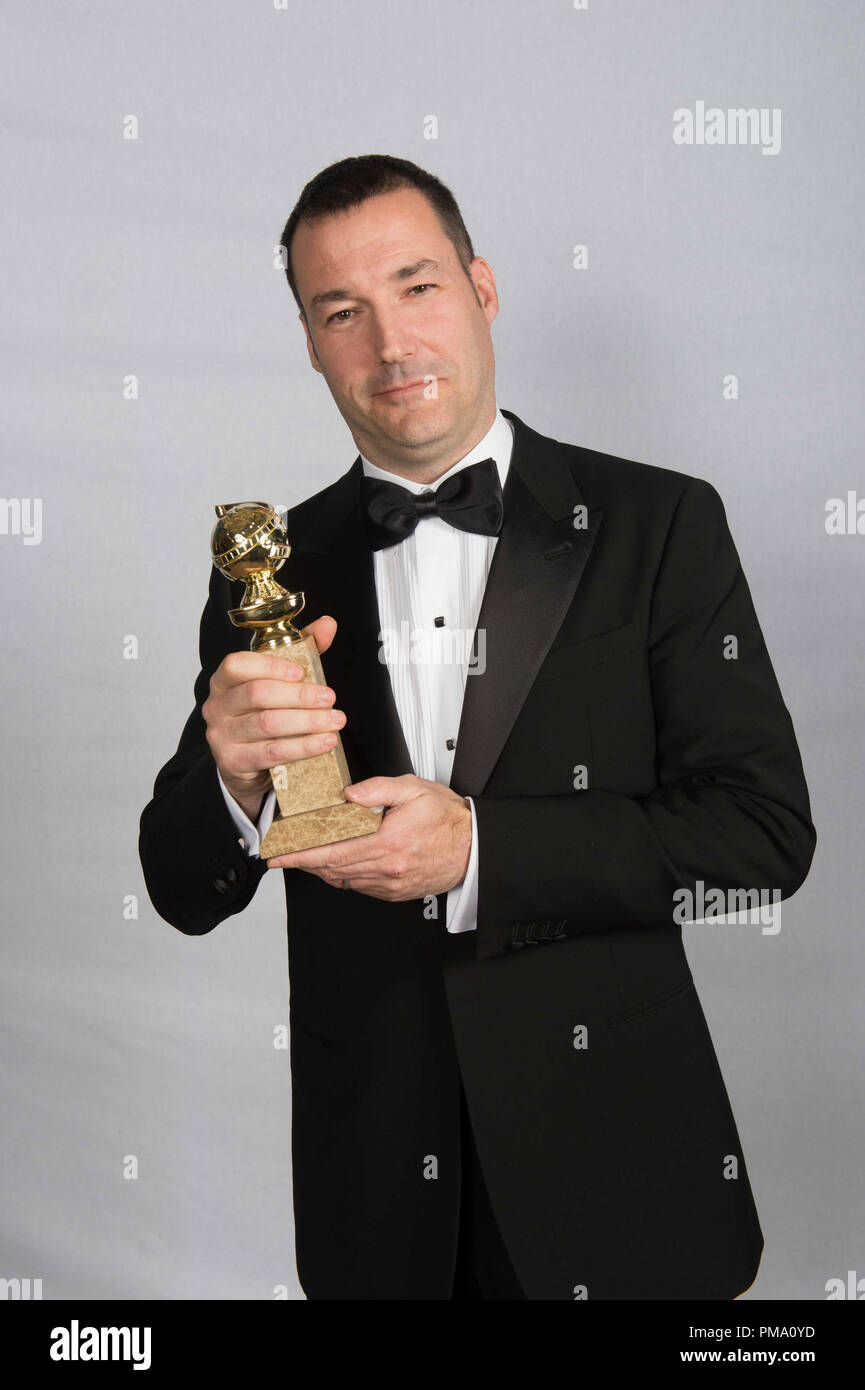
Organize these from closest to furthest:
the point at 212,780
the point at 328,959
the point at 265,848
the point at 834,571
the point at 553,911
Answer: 1. the point at 265,848
2. the point at 553,911
3. the point at 212,780
4. the point at 328,959
5. the point at 834,571

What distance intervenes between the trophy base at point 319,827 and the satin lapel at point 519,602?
312 millimetres

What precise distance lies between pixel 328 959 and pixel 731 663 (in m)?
0.89

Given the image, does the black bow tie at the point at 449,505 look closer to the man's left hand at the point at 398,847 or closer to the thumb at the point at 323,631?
the thumb at the point at 323,631

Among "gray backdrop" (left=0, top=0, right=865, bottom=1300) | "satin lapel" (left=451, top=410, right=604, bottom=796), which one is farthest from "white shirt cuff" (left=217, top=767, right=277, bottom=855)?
"gray backdrop" (left=0, top=0, right=865, bottom=1300)

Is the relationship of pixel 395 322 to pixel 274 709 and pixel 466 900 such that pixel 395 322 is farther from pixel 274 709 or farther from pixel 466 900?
pixel 466 900

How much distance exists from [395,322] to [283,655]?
0.73 m

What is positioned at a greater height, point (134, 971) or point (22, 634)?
point (22, 634)

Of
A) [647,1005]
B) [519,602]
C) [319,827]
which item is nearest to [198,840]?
[319,827]

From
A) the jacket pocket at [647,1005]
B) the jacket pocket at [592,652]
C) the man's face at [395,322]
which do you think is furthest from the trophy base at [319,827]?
the man's face at [395,322]

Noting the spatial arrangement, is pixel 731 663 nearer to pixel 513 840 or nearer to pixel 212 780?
pixel 513 840

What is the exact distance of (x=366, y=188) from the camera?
2.48m

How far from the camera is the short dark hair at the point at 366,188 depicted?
247cm

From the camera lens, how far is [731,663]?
7.77 ft

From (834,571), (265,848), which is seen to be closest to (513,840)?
(265,848)
